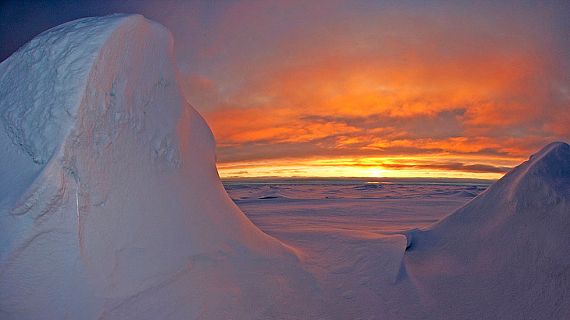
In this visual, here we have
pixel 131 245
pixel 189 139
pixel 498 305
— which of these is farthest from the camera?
pixel 189 139

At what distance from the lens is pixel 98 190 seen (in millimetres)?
2512

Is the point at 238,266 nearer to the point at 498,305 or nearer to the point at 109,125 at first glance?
the point at 109,125

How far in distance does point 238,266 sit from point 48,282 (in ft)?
4.81

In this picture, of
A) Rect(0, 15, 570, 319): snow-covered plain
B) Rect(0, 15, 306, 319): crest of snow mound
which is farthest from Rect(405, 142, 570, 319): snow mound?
Rect(0, 15, 306, 319): crest of snow mound

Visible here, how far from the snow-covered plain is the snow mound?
17 millimetres

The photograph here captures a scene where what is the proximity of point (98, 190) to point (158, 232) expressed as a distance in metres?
0.60

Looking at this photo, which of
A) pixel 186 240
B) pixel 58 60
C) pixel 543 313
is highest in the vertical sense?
pixel 58 60

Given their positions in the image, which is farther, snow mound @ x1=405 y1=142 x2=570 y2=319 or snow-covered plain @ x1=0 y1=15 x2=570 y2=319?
snow mound @ x1=405 y1=142 x2=570 y2=319

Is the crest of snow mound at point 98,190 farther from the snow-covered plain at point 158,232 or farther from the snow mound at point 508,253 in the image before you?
the snow mound at point 508,253

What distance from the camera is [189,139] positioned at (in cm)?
366

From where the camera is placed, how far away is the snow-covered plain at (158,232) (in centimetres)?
228

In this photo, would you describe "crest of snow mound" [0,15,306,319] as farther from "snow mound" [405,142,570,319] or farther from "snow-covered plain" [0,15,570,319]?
"snow mound" [405,142,570,319]

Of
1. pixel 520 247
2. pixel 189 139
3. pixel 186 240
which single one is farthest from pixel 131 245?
pixel 520 247

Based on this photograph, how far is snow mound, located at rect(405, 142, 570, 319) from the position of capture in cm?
309
